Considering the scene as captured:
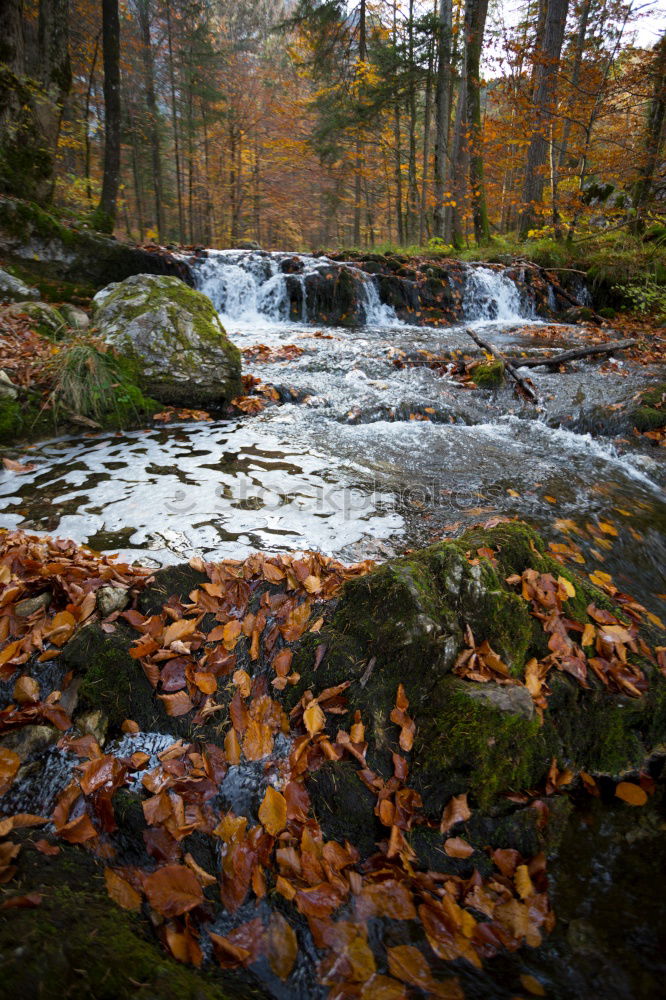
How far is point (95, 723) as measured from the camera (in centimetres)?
184

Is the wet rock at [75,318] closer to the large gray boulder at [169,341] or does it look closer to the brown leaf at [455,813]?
the large gray boulder at [169,341]

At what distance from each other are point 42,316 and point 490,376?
6.03 meters

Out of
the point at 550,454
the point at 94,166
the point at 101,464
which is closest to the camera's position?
the point at 101,464

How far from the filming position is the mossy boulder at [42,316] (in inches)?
221

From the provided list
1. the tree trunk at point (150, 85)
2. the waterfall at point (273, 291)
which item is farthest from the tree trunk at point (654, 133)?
the tree trunk at point (150, 85)

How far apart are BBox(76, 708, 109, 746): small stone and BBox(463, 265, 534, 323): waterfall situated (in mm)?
13147

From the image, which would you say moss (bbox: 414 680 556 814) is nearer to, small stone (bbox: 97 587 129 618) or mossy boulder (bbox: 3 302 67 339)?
small stone (bbox: 97 587 129 618)

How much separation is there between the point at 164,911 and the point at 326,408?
537 cm

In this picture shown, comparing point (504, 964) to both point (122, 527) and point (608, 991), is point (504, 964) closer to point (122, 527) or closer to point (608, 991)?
point (608, 991)

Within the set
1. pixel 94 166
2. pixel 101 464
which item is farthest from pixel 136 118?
pixel 101 464

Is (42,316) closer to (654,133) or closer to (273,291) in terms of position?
(273,291)

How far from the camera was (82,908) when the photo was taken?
1.19 metres

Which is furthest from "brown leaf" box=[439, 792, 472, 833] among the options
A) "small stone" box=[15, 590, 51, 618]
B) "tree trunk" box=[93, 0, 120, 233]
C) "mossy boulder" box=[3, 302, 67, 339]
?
"tree trunk" box=[93, 0, 120, 233]

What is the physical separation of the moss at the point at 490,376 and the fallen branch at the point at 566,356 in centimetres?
66
